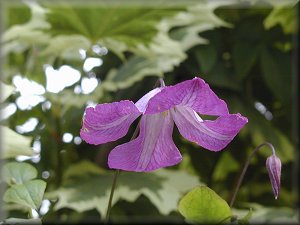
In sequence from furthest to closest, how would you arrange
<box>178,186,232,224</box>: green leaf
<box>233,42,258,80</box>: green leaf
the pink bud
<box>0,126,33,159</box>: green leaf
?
<box>233,42,258,80</box>: green leaf < <box>0,126,33,159</box>: green leaf < the pink bud < <box>178,186,232,224</box>: green leaf

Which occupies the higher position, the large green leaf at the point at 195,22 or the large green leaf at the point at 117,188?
the large green leaf at the point at 195,22

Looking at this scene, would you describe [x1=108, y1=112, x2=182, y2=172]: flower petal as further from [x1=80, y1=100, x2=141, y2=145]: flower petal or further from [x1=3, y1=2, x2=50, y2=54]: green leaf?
[x1=3, y1=2, x2=50, y2=54]: green leaf

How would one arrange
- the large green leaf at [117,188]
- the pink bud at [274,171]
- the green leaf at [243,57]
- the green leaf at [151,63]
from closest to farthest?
1. the pink bud at [274,171]
2. the large green leaf at [117,188]
3. the green leaf at [151,63]
4. the green leaf at [243,57]

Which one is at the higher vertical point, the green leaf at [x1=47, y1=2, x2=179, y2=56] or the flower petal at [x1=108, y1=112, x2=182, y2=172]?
the flower petal at [x1=108, y1=112, x2=182, y2=172]

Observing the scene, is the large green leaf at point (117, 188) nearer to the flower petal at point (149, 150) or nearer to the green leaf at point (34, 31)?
the green leaf at point (34, 31)

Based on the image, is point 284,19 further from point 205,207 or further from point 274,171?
point 205,207

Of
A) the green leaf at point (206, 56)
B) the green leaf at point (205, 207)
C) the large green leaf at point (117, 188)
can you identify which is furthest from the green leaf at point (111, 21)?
the green leaf at point (205, 207)

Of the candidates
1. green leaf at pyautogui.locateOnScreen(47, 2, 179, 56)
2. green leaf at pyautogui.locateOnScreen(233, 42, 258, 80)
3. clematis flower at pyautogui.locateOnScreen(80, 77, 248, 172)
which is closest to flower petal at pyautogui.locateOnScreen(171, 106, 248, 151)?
clematis flower at pyautogui.locateOnScreen(80, 77, 248, 172)

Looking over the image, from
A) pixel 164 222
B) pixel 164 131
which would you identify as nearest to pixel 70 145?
pixel 164 222
